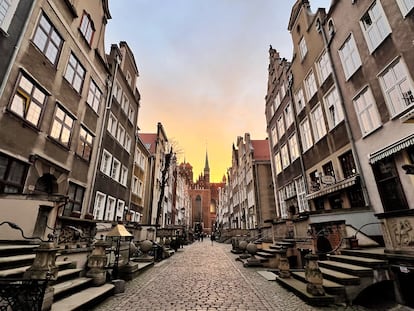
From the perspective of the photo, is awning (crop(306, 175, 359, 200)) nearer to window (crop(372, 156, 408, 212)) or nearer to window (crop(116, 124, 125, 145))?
window (crop(372, 156, 408, 212))

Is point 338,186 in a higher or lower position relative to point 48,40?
lower

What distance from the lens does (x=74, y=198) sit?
12.8 m

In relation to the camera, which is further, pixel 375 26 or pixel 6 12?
pixel 375 26

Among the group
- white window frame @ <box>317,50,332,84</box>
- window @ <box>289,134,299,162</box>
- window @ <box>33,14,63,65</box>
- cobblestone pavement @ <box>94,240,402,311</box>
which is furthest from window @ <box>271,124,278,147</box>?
window @ <box>33,14,63,65</box>

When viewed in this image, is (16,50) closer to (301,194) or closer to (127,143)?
(127,143)

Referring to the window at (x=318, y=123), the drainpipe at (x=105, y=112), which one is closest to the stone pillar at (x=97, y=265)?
the drainpipe at (x=105, y=112)

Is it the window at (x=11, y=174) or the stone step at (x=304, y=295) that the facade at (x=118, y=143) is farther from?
the stone step at (x=304, y=295)

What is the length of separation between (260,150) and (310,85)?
18.7m

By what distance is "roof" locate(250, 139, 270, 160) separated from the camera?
32781mm

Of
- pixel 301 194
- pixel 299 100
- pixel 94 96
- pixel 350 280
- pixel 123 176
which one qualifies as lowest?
pixel 350 280

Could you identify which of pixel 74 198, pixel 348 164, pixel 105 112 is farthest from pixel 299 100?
pixel 74 198

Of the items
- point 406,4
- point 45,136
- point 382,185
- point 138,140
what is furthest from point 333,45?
point 138,140

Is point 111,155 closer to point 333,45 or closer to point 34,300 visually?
point 34,300

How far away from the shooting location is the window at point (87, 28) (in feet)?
46.0
